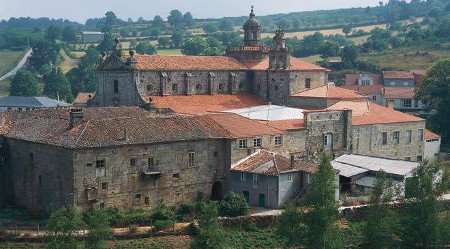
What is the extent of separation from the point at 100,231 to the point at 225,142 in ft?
54.6

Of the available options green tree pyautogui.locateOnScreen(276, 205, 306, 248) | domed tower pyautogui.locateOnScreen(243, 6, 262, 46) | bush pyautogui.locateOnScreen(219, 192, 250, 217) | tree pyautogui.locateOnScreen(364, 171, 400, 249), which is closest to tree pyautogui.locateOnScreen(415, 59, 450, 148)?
domed tower pyautogui.locateOnScreen(243, 6, 262, 46)

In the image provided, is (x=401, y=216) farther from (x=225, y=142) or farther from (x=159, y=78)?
(x=159, y=78)

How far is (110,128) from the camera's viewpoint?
50281 mm

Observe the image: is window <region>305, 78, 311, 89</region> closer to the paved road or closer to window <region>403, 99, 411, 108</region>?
window <region>403, 99, 411, 108</region>

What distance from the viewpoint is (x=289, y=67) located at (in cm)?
7050

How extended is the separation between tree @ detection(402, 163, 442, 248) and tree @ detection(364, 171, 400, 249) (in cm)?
85

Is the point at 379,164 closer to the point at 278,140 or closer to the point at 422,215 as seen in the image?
the point at 278,140

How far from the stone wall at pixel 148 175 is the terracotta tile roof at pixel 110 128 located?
532 mm

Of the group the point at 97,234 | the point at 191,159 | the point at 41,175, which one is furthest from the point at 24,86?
the point at 97,234

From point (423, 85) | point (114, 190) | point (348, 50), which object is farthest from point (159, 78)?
point (348, 50)

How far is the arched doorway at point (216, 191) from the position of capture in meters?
54.6

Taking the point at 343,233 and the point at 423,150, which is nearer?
the point at 343,233

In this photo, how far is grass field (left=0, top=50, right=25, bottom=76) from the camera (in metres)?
145

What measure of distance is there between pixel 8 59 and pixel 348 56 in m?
69.6
